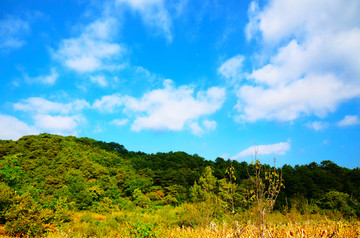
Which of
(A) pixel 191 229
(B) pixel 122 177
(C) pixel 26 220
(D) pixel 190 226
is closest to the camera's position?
(C) pixel 26 220

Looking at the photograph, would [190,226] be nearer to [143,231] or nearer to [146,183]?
[143,231]

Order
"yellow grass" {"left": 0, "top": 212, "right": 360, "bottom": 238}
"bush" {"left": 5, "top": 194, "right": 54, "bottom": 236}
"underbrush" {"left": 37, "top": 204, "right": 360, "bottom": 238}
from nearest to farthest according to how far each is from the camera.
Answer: "underbrush" {"left": 37, "top": 204, "right": 360, "bottom": 238} < "yellow grass" {"left": 0, "top": 212, "right": 360, "bottom": 238} < "bush" {"left": 5, "top": 194, "right": 54, "bottom": 236}

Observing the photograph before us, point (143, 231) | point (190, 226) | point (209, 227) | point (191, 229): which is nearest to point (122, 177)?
point (190, 226)

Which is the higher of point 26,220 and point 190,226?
point 26,220

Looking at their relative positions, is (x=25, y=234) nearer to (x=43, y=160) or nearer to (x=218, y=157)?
(x=43, y=160)

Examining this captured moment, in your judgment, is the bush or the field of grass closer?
the field of grass

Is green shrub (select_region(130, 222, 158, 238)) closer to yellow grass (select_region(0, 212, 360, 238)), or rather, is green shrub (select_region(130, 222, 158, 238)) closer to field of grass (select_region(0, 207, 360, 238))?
field of grass (select_region(0, 207, 360, 238))

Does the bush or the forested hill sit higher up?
the forested hill

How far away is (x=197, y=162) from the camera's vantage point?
135 ft

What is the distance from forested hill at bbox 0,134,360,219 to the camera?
25188 millimetres

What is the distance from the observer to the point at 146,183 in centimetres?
3112

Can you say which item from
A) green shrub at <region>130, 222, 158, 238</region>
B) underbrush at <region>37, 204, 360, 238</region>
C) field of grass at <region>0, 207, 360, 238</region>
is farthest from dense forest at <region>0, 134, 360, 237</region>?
green shrub at <region>130, 222, 158, 238</region>

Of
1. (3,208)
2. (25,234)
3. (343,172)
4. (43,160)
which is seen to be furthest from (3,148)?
(343,172)

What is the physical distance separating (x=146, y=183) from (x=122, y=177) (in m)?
4.39
